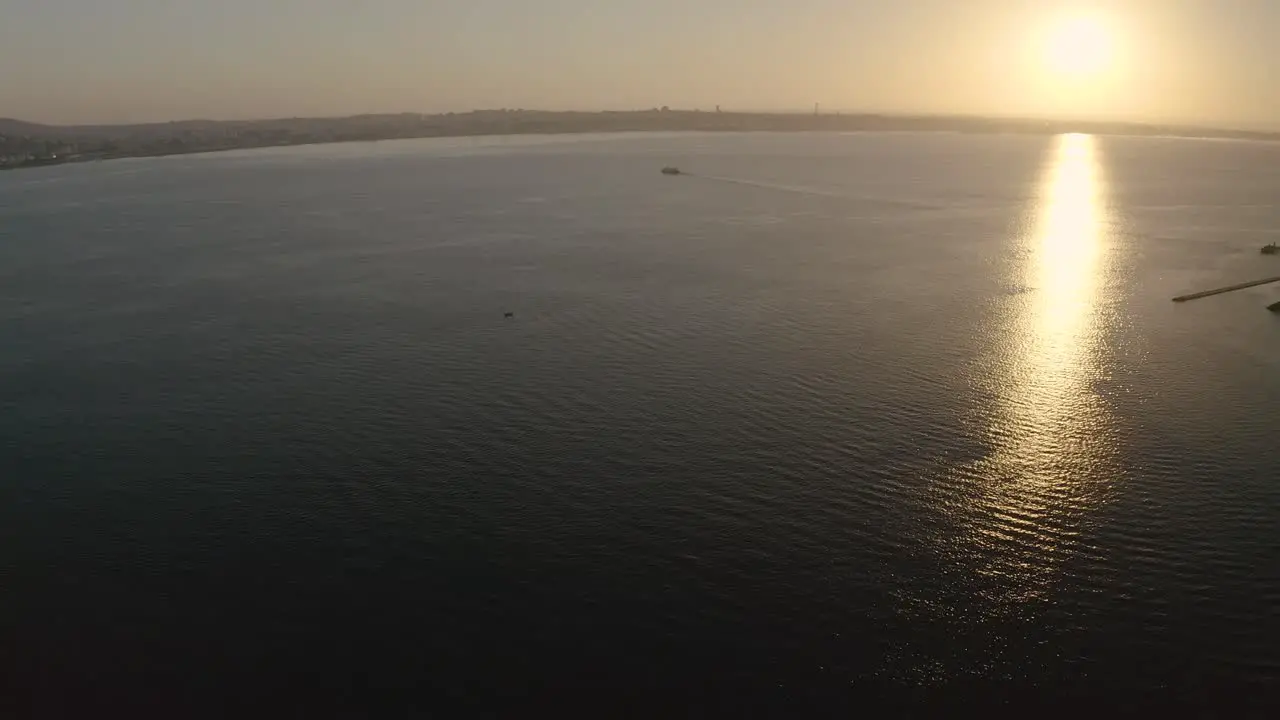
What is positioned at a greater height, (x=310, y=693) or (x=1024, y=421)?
Result: (x=1024, y=421)

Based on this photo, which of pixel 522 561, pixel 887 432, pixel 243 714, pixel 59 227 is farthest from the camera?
pixel 59 227

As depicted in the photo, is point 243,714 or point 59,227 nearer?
point 243,714

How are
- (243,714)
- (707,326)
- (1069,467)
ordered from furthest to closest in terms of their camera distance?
(707,326) → (1069,467) → (243,714)

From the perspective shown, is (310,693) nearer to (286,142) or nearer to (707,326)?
(707,326)

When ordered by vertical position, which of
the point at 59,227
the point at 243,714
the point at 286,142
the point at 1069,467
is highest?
the point at 286,142

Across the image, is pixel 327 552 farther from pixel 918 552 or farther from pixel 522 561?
pixel 918 552

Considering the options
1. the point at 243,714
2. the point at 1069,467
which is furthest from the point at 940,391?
the point at 243,714
